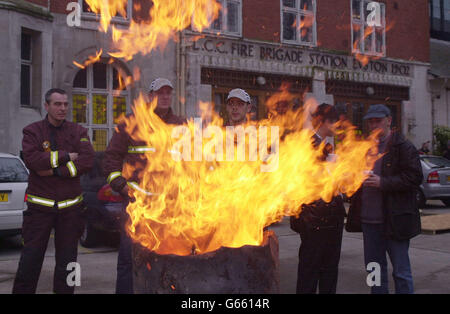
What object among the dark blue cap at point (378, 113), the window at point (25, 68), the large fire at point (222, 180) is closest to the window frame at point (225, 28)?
the window at point (25, 68)

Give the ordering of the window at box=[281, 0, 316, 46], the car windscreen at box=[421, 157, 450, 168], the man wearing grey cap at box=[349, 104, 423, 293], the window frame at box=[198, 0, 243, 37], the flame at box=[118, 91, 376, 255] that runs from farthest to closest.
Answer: the window at box=[281, 0, 316, 46] → the window frame at box=[198, 0, 243, 37] → the car windscreen at box=[421, 157, 450, 168] → the man wearing grey cap at box=[349, 104, 423, 293] → the flame at box=[118, 91, 376, 255]

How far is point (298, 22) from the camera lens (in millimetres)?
20203

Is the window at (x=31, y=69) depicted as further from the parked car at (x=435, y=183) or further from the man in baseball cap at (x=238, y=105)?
the man in baseball cap at (x=238, y=105)

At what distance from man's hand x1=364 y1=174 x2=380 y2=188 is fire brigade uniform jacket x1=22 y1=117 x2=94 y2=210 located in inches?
104

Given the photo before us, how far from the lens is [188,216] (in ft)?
12.6

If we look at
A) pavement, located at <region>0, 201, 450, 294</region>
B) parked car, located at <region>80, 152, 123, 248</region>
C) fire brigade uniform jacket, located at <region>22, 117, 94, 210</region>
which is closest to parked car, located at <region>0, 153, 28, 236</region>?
pavement, located at <region>0, 201, 450, 294</region>

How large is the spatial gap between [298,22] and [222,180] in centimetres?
1723

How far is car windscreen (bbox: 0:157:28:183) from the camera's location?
8602 millimetres

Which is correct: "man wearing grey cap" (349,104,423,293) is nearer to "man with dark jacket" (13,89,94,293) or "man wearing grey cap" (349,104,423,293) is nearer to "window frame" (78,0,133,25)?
"man with dark jacket" (13,89,94,293)

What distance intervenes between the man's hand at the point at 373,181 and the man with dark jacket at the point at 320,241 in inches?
11.5

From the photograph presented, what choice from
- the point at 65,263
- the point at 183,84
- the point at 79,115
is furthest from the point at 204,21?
the point at 65,263

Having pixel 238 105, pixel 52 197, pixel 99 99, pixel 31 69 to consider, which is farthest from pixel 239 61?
pixel 52 197
